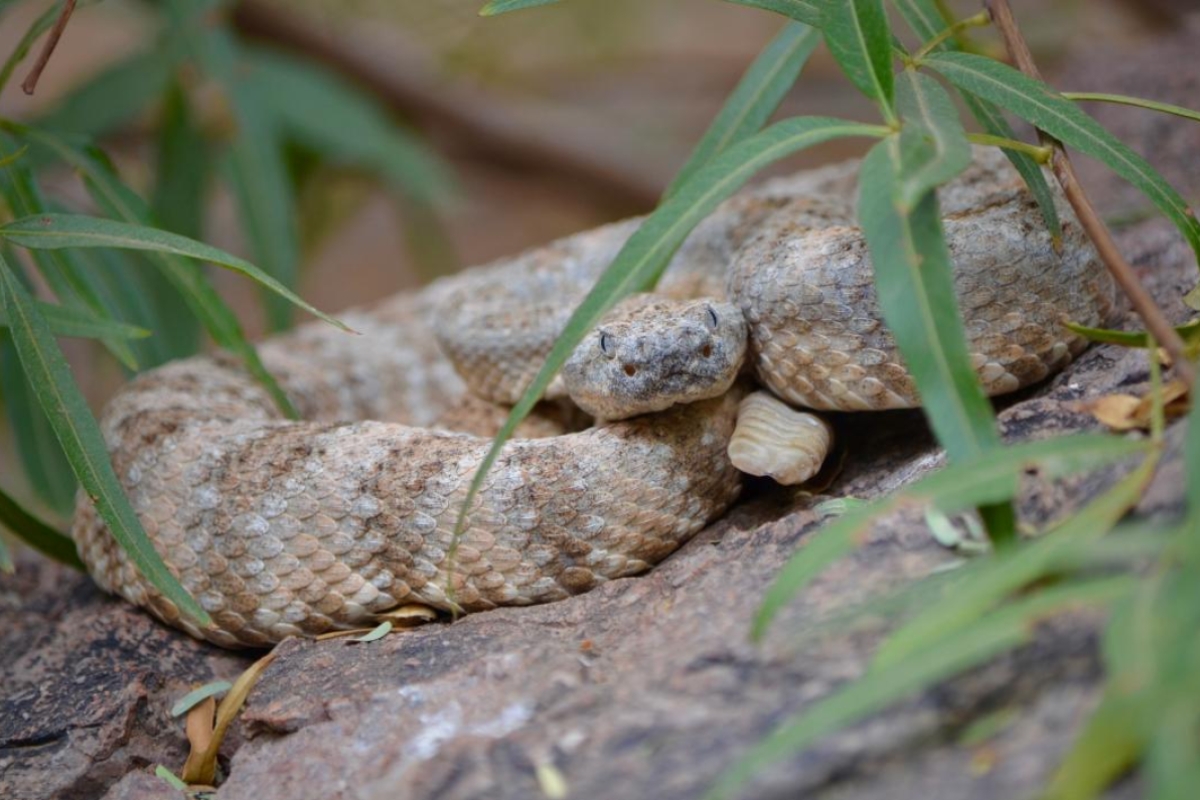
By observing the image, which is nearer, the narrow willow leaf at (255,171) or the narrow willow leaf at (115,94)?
the narrow willow leaf at (255,171)

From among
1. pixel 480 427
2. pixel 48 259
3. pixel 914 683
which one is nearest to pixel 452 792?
pixel 914 683

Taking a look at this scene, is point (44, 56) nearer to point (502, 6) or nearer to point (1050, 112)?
point (502, 6)

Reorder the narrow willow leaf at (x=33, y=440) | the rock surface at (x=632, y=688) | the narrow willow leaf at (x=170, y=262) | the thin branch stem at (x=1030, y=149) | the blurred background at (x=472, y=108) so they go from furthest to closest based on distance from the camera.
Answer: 1. the blurred background at (x=472, y=108)
2. the narrow willow leaf at (x=33, y=440)
3. the narrow willow leaf at (x=170, y=262)
4. the thin branch stem at (x=1030, y=149)
5. the rock surface at (x=632, y=688)

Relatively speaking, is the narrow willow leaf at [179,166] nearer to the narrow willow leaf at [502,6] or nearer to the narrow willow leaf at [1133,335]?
the narrow willow leaf at [502,6]

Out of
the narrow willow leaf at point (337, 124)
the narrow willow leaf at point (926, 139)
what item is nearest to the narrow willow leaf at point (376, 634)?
the narrow willow leaf at point (926, 139)

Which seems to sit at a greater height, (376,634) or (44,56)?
(44,56)

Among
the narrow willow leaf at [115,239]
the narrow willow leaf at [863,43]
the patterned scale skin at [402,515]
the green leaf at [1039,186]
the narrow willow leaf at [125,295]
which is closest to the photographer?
the narrow willow leaf at [863,43]

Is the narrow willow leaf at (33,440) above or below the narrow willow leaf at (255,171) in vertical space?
below

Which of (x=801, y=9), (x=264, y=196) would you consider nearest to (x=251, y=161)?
(x=264, y=196)
